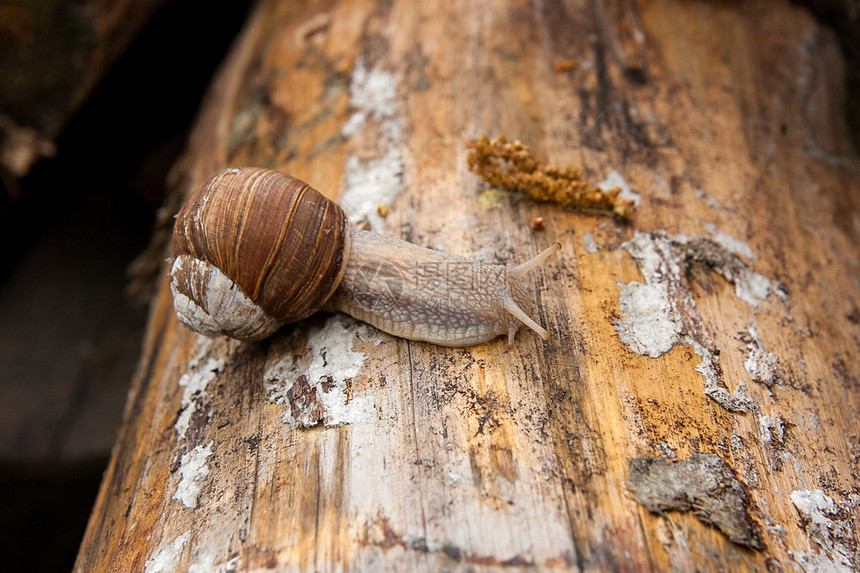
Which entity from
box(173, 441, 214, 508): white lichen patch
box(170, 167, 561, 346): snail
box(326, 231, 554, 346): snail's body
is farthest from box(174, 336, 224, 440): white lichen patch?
box(326, 231, 554, 346): snail's body

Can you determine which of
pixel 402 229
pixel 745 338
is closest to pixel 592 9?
pixel 402 229

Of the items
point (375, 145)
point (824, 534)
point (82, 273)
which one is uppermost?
point (375, 145)

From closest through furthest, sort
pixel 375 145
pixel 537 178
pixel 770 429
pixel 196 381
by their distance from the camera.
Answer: pixel 770 429 < pixel 196 381 < pixel 537 178 < pixel 375 145

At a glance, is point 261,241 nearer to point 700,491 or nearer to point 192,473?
point 192,473

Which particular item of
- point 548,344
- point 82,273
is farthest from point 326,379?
point 82,273

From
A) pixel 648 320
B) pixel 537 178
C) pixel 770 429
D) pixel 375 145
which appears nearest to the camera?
pixel 770 429

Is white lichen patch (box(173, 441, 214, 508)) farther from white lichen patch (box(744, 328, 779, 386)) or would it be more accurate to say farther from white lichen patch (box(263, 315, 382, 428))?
white lichen patch (box(744, 328, 779, 386))
